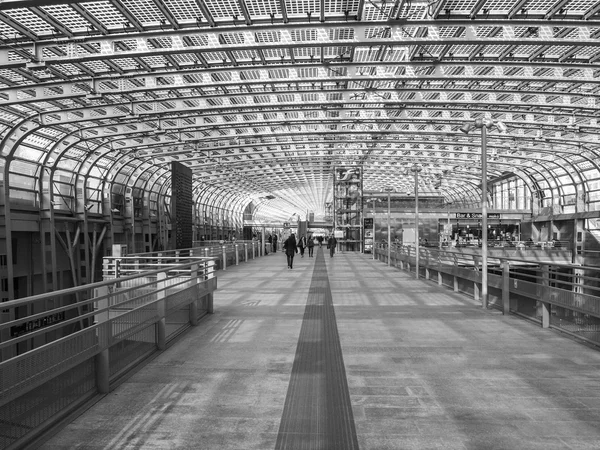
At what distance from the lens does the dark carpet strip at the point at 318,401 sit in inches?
162

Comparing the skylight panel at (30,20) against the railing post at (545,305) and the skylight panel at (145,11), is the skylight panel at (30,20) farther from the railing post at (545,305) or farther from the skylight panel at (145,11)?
the railing post at (545,305)

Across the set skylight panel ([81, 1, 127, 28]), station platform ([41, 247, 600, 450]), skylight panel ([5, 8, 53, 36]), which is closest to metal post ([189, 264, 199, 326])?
station platform ([41, 247, 600, 450])

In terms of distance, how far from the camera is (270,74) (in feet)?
62.7

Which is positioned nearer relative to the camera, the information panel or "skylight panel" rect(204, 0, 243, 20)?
"skylight panel" rect(204, 0, 243, 20)

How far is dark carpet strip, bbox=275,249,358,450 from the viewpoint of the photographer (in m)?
4.12

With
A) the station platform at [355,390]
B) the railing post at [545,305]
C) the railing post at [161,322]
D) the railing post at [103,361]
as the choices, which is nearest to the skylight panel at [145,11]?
the station platform at [355,390]

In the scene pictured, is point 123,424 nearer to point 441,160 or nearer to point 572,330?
point 572,330

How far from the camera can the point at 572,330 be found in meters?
8.20

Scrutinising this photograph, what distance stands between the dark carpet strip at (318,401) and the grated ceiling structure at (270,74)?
835 centimetres

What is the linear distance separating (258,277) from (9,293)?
10.4 meters

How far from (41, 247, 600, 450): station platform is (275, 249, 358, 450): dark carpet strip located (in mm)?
16

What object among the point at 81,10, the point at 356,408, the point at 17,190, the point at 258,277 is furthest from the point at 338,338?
the point at 17,190

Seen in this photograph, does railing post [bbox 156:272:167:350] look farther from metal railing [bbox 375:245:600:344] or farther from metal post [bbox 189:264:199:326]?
metal railing [bbox 375:245:600:344]

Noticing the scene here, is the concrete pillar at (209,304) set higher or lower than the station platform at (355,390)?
higher
